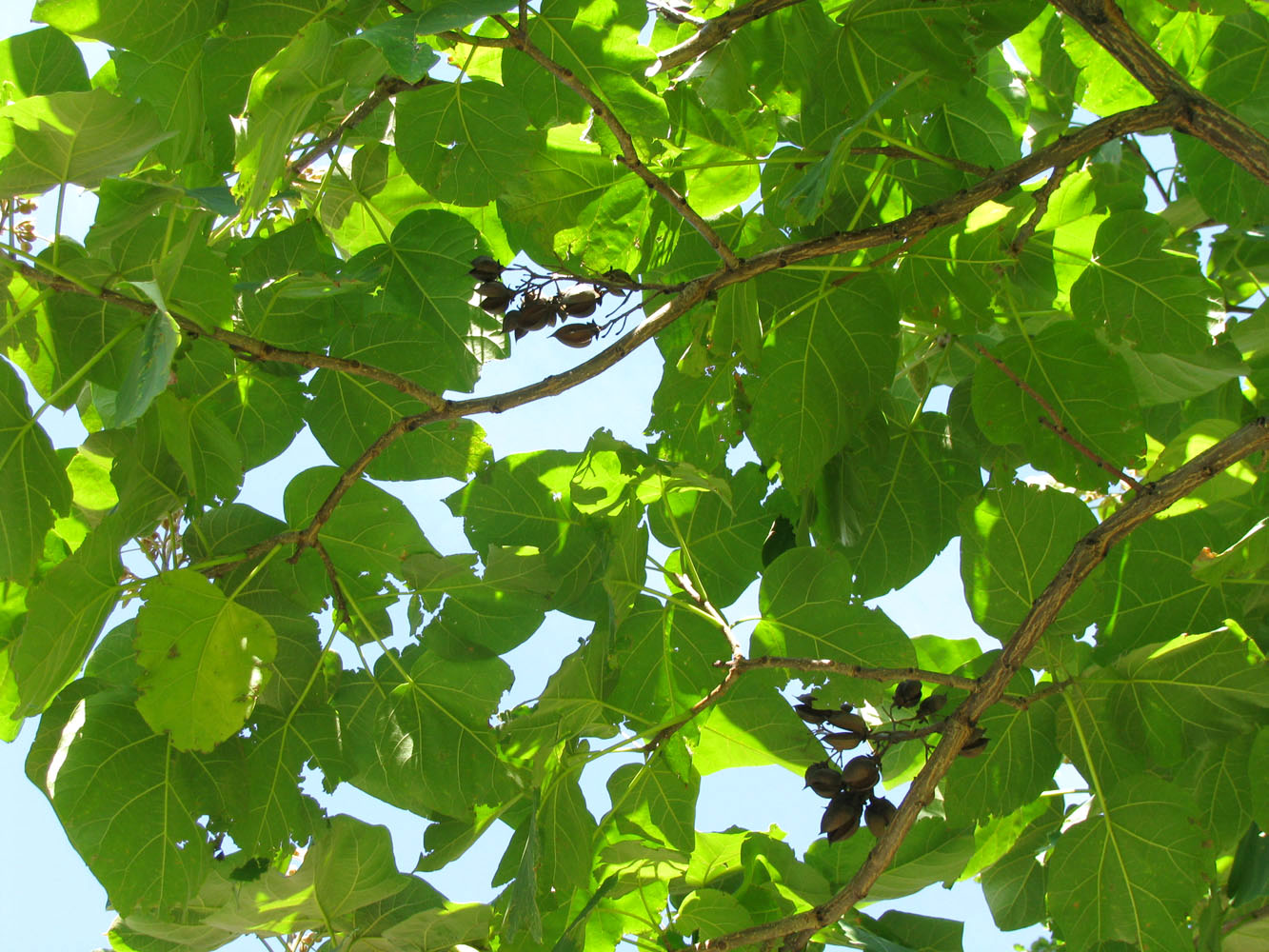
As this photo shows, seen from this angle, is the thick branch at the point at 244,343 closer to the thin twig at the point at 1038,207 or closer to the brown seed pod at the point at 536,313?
the brown seed pod at the point at 536,313

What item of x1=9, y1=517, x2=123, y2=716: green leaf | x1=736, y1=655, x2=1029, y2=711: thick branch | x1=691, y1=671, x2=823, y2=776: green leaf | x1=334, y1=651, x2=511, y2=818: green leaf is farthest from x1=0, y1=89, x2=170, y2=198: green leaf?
x1=691, y1=671, x2=823, y2=776: green leaf

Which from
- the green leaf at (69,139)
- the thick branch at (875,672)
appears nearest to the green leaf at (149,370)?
the green leaf at (69,139)

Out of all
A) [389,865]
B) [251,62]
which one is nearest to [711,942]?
[389,865]

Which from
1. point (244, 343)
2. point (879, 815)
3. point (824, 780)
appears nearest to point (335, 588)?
point (244, 343)

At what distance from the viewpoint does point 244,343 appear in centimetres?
169

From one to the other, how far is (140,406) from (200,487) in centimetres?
71

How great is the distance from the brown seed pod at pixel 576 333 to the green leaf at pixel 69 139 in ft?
2.52

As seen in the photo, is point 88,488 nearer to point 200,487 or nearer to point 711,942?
point 200,487

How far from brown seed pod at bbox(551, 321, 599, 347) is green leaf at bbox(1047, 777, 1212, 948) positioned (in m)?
1.29

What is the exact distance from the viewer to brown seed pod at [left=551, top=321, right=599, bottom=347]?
1958 millimetres

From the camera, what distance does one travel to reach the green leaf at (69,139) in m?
1.58

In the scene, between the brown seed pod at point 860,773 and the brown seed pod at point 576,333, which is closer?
the brown seed pod at point 860,773

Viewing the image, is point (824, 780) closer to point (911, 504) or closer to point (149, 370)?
point (911, 504)

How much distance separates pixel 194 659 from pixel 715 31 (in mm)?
1499
